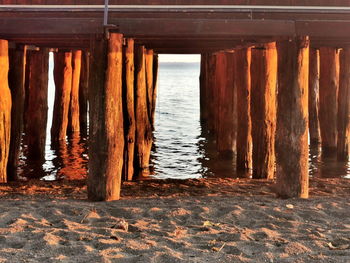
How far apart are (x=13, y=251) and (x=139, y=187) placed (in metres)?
4.08

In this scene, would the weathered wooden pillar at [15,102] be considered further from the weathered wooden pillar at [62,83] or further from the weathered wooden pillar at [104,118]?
the weathered wooden pillar at [62,83]

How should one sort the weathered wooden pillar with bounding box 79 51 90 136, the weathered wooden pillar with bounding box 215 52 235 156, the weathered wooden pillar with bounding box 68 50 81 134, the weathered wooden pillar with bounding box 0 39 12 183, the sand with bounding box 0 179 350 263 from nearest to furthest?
the sand with bounding box 0 179 350 263 → the weathered wooden pillar with bounding box 0 39 12 183 → the weathered wooden pillar with bounding box 215 52 235 156 → the weathered wooden pillar with bounding box 68 50 81 134 → the weathered wooden pillar with bounding box 79 51 90 136

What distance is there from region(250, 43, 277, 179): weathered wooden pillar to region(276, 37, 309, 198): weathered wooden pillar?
5.33ft

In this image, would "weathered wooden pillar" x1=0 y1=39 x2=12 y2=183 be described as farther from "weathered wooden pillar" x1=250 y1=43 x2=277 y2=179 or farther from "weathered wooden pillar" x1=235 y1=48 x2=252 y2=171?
"weathered wooden pillar" x1=235 y1=48 x2=252 y2=171

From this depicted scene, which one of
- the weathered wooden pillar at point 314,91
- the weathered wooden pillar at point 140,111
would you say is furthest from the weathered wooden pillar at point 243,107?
the weathered wooden pillar at point 314,91

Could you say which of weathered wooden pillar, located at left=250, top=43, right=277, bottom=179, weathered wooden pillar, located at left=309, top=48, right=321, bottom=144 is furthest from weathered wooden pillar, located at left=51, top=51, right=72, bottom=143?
weathered wooden pillar, located at left=250, top=43, right=277, bottom=179

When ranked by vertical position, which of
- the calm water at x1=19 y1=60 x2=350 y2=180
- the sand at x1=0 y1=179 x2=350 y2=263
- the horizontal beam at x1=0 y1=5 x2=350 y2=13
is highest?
the horizontal beam at x1=0 y1=5 x2=350 y2=13

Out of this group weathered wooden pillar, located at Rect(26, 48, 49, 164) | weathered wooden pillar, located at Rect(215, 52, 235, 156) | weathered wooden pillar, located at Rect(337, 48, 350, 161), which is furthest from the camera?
weathered wooden pillar, located at Rect(215, 52, 235, 156)

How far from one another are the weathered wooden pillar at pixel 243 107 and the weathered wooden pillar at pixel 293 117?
2.66 metres

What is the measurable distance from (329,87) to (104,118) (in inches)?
263

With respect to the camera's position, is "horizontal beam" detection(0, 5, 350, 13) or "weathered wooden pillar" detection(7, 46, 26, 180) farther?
"weathered wooden pillar" detection(7, 46, 26, 180)

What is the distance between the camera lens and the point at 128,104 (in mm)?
8984

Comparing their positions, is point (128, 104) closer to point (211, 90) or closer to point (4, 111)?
point (4, 111)

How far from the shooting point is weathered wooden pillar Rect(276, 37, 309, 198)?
271 inches
